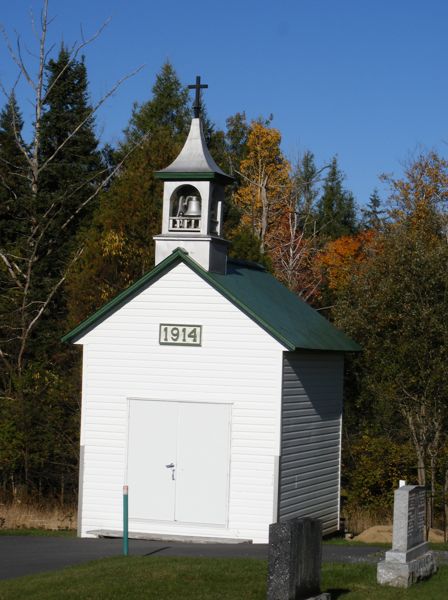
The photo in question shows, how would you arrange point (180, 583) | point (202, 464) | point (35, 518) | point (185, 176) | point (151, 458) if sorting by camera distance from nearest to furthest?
point (180, 583), point (202, 464), point (151, 458), point (185, 176), point (35, 518)

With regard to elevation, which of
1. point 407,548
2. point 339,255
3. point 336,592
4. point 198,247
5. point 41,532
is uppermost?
Answer: point 339,255

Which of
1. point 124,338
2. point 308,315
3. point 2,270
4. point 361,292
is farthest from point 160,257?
point 2,270

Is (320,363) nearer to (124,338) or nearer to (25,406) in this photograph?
(124,338)

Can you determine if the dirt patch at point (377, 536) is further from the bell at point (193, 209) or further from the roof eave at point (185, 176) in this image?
the roof eave at point (185, 176)

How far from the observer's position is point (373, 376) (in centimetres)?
A: 2606

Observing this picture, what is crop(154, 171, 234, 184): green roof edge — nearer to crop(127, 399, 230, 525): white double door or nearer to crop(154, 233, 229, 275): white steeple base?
crop(154, 233, 229, 275): white steeple base

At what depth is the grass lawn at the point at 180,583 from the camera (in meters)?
13.3

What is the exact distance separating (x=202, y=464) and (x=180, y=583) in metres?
6.89

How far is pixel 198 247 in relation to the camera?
71.6ft

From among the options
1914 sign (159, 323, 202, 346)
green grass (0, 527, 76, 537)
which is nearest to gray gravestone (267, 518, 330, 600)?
1914 sign (159, 323, 202, 346)

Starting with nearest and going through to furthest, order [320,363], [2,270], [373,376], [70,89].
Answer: [320,363] → [373,376] → [2,270] → [70,89]

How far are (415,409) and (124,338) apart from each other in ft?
27.2

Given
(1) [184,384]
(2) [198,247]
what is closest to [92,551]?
(1) [184,384]

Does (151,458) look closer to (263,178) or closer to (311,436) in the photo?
(311,436)
